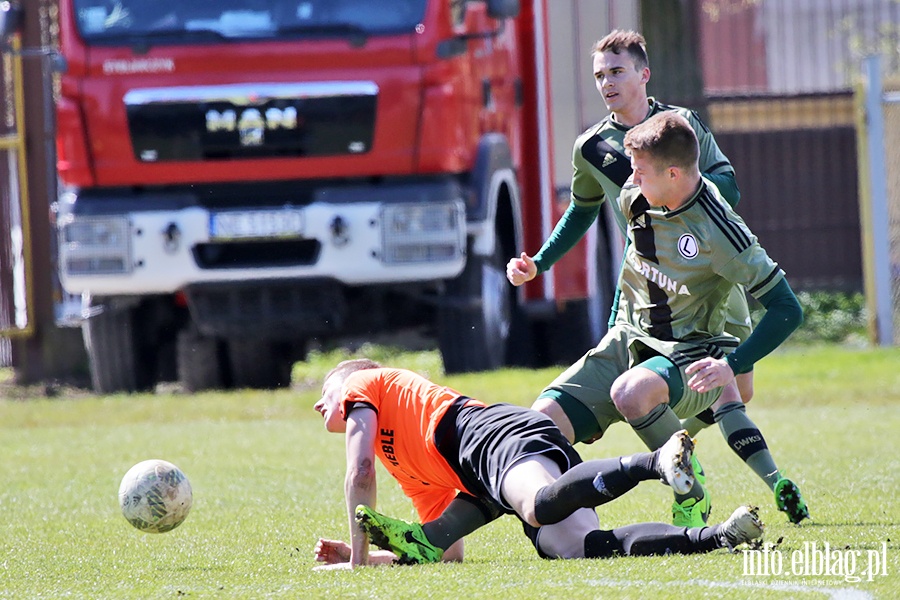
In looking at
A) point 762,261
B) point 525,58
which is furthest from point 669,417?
point 525,58

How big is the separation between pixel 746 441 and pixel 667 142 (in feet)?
4.76

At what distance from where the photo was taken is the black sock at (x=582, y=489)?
15.3 feet

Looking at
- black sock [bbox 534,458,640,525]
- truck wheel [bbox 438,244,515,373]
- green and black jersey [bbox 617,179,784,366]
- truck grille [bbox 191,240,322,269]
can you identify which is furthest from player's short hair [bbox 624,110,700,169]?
truck wheel [bbox 438,244,515,373]

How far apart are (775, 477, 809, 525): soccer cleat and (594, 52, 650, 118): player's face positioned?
160 centimetres

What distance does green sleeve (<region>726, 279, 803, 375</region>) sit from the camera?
16.4 ft

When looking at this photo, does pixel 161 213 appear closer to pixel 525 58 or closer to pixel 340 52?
pixel 340 52

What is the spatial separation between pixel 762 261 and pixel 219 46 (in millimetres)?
6914

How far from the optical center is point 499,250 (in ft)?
41.6

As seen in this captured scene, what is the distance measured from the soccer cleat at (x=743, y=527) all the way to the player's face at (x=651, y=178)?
3.95 ft

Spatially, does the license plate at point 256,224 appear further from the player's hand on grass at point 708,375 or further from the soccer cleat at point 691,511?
the player's hand on grass at point 708,375

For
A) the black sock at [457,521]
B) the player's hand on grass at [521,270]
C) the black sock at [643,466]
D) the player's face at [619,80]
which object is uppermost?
the player's face at [619,80]

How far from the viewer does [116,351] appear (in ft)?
41.8
